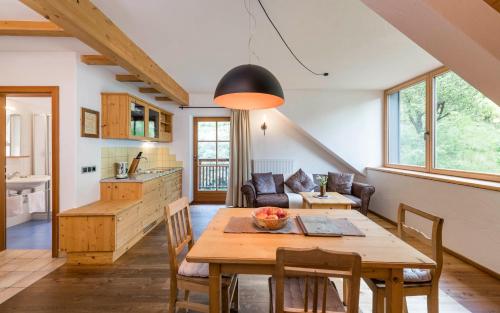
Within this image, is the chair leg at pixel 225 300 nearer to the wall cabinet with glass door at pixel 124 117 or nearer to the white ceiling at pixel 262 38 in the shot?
the white ceiling at pixel 262 38

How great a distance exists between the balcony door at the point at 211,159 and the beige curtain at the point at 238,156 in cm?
45

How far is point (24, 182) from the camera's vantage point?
3.55 meters

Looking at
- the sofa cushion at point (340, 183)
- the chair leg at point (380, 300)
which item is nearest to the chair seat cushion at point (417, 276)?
the chair leg at point (380, 300)

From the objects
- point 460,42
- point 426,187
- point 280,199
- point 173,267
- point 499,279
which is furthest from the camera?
point 280,199

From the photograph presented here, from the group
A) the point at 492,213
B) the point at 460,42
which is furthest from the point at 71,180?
the point at 492,213

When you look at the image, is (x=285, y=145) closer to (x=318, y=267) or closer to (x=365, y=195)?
(x=365, y=195)

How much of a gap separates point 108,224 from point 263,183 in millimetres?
2812

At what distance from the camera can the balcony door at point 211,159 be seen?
18.1 feet

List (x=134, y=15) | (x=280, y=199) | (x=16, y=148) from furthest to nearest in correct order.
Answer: (x=280, y=199), (x=16, y=148), (x=134, y=15)

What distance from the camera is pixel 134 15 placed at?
7.06ft

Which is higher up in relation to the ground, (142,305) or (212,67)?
(212,67)

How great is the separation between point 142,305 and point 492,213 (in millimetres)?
3539

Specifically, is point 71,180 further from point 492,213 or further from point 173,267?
point 492,213

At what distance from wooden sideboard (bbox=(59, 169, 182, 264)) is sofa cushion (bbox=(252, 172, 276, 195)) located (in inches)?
80.1
